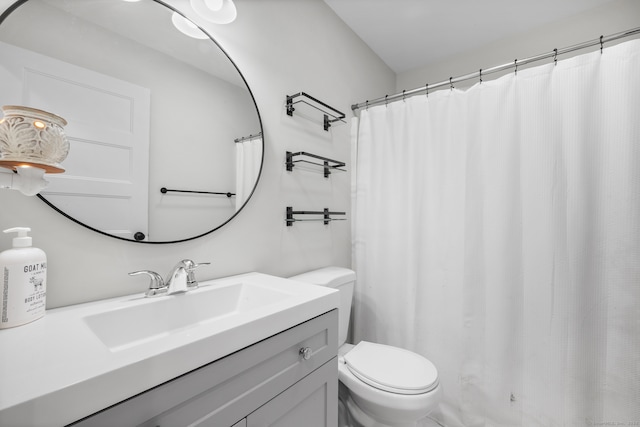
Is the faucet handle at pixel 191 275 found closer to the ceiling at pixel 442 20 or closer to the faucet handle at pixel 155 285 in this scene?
the faucet handle at pixel 155 285

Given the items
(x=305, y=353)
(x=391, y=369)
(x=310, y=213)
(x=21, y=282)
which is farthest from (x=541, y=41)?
(x=21, y=282)

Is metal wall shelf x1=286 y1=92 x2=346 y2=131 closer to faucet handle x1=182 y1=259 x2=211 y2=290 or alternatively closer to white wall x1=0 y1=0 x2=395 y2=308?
white wall x1=0 y1=0 x2=395 y2=308

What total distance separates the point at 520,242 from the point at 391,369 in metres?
0.92

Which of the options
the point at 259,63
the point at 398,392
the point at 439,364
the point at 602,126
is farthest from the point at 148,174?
the point at 602,126

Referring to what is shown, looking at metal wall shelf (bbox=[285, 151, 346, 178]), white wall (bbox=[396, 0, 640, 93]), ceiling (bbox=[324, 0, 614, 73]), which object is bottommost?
metal wall shelf (bbox=[285, 151, 346, 178])

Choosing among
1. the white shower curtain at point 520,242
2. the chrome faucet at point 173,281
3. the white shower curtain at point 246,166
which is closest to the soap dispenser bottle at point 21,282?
the chrome faucet at point 173,281

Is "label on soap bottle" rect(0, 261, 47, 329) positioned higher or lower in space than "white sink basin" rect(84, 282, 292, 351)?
higher

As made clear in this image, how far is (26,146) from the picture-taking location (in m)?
0.57

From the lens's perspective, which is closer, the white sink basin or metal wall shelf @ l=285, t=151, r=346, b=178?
the white sink basin

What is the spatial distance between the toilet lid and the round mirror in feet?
3.00

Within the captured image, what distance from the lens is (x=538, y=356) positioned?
4.43ft

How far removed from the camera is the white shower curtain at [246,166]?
4.00 ft

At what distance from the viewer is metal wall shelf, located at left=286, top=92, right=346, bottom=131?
146cm

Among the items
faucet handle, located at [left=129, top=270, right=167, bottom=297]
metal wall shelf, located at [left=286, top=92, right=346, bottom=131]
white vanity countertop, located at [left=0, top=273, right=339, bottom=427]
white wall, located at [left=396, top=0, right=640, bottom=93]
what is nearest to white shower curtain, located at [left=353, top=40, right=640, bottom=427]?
metal wall shelf, located at [left=286, top=92, right=346, bottom=131]
